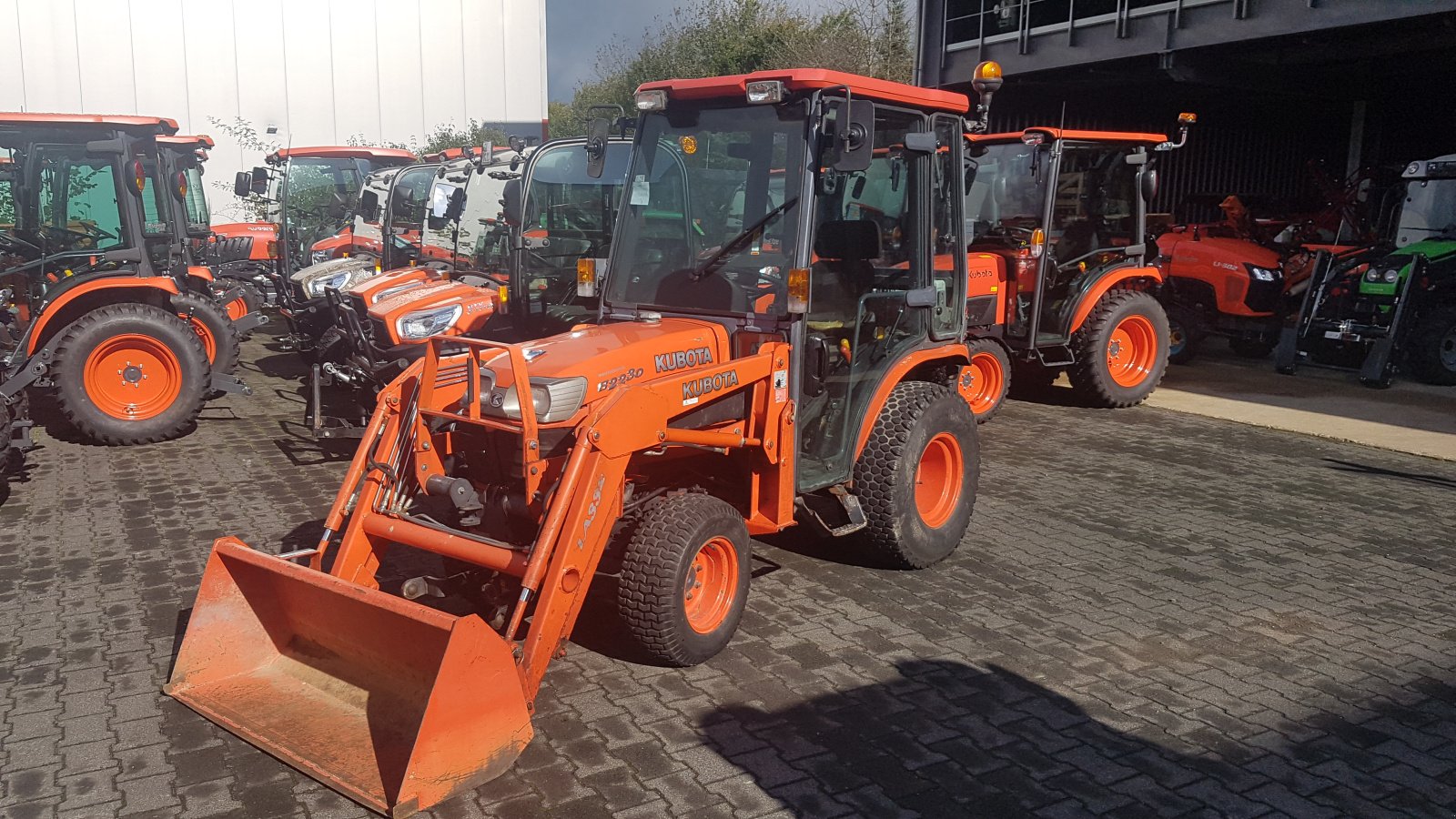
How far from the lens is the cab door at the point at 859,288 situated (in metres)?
4.79

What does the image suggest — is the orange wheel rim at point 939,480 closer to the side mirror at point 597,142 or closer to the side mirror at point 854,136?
the side mirror at point 854,136

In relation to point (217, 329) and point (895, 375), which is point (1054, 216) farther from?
point (217, 329)

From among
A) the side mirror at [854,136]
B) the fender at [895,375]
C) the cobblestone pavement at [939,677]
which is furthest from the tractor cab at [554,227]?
the side mirror at [854,136]

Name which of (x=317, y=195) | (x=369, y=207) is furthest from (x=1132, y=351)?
(x=317, y=195)

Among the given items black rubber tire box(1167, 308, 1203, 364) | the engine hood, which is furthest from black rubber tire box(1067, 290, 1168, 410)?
the engine hood

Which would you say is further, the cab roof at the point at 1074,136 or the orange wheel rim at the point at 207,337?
the orange wheel rim at the point at 207,337

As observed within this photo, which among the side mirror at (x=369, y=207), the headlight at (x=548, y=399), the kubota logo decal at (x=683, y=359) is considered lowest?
the headlight at (x=548, y=399)

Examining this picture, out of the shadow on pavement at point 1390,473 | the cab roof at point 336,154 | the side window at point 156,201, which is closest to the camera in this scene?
the shadow on pavement at point 1390,473

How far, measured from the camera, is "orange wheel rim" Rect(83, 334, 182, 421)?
320 inches

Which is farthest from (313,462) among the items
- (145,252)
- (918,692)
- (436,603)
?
(918,692)

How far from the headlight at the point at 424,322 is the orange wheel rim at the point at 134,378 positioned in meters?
1.74

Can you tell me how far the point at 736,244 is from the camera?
479 cm

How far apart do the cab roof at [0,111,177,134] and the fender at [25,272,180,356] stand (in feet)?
3.90

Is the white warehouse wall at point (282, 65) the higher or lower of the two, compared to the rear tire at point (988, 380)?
higher
